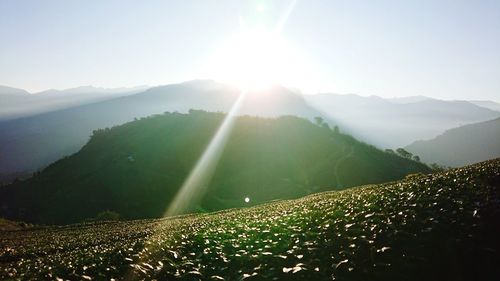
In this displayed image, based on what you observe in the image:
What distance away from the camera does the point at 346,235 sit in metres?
16.0

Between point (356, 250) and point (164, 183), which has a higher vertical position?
point (356, 250)

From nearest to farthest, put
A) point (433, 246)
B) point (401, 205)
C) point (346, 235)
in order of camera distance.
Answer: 1. point (433, 246)
2. point (346, 235)
3. point (401, 205)

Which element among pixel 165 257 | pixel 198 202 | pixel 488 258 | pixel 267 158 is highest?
pixel 488 258

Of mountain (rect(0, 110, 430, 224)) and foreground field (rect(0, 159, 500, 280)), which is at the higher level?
foreground field (rect(0, 159, 500, 280))

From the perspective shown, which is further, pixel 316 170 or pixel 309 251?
pixel 316 170

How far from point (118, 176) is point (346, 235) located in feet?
576

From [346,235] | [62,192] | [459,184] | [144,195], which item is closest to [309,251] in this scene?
[346,235]

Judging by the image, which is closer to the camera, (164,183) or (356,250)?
(356,250)

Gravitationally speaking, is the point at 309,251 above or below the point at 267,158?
above

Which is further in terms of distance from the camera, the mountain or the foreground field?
the mountain

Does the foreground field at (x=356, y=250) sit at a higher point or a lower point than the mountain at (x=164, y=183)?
higher

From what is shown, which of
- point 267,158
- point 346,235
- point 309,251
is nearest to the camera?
point 309,251

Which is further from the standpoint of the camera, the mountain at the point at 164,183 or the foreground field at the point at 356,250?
the mountain at the point at 164,183

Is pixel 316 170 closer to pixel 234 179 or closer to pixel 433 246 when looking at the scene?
pixel 234 179
